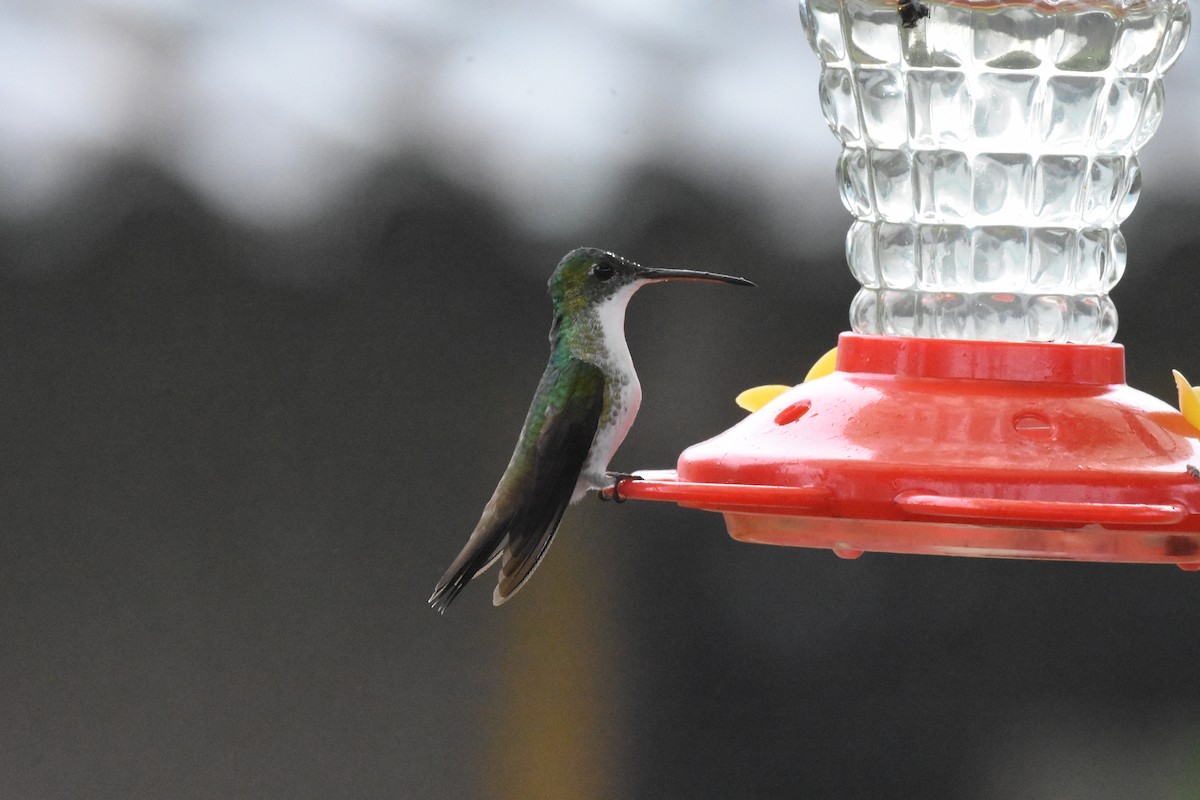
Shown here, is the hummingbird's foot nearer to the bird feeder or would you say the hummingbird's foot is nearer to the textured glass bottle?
the bird feeder

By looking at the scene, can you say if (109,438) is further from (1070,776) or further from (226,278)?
(1070,776)

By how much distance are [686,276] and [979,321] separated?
1.45ft

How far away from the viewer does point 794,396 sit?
181cm

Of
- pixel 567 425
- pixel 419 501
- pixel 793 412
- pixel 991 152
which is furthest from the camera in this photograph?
pixel 419 501

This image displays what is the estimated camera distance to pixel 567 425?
253 cm

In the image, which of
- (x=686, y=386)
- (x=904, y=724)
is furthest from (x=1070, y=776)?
(x=686, y=386)

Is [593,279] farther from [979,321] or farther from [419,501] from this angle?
[419,501]

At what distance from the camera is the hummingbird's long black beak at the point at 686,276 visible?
2.08m

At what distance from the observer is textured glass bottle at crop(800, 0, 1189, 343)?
6.69 feet

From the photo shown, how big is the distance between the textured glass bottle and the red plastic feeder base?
0.42m

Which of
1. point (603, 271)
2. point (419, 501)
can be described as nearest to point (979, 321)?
point (603, 271)

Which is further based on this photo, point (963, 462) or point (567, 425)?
point (567, 425)

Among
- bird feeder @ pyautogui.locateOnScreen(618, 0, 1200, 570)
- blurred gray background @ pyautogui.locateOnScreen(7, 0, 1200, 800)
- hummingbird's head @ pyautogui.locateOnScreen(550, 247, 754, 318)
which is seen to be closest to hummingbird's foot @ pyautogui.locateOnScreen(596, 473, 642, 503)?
bird feeder @ pyautogui.locateOnScreen(618, 0, 1200, 570)

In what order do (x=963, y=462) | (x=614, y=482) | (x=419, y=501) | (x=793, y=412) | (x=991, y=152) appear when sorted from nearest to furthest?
1. (x=963, y=462)
2. (x=793, y=412)
3. (x=991, y=152)
4. (x=614, y=482)
5. (x=419, y=501)
